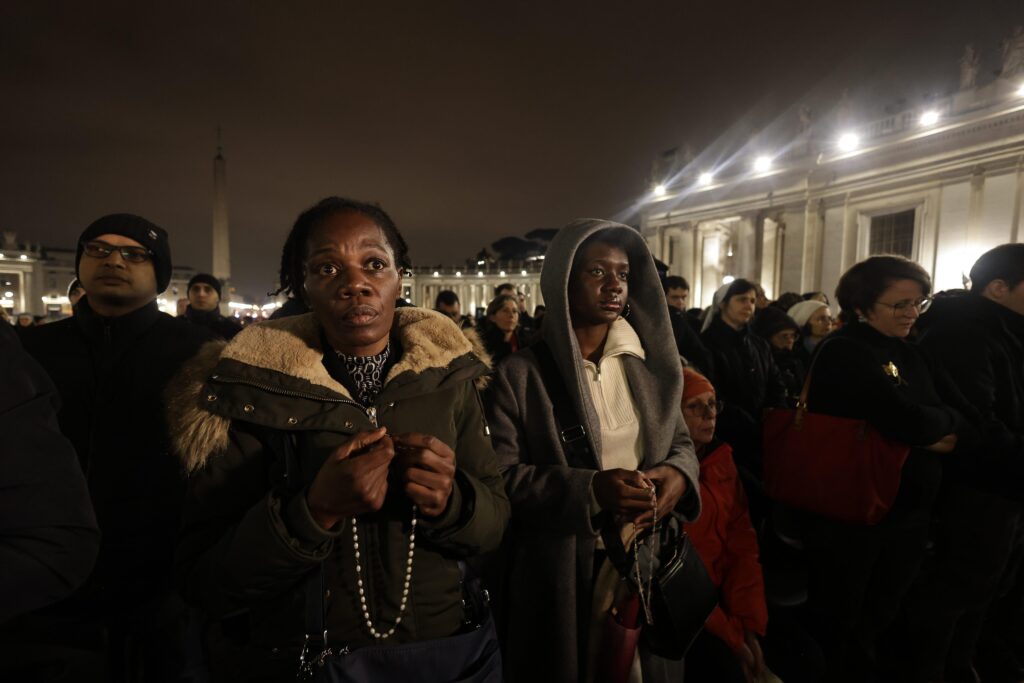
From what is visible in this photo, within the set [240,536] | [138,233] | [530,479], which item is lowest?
[530,479]

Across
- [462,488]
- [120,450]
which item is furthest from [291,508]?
[120,450]

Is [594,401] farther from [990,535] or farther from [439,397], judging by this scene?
[990,535]

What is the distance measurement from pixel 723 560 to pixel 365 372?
7.23ft

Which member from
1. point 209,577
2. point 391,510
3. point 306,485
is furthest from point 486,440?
point 209,577

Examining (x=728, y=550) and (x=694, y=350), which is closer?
(x=728, y=550)

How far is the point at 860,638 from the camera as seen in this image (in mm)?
3012

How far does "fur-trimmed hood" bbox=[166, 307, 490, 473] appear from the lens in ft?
4.50

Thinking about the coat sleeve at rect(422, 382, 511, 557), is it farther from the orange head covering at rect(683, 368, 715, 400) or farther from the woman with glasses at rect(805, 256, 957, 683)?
the woman with glasses at rect(805, 256, 957, 683)

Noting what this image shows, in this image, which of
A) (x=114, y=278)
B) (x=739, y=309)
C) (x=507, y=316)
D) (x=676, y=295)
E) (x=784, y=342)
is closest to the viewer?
(x=114, y=278)

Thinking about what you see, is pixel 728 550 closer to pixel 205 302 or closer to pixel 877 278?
pixel 877 278

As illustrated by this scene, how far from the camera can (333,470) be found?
4.00ft

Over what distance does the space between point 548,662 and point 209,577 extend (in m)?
1.49

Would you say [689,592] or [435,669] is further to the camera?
[689,592]

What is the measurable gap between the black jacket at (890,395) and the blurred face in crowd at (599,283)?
5.55ft
